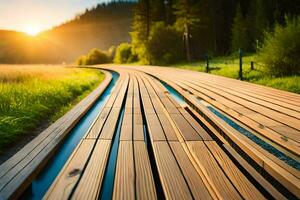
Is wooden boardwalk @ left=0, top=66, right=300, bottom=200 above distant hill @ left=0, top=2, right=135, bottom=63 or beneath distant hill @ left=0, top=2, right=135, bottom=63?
beneath

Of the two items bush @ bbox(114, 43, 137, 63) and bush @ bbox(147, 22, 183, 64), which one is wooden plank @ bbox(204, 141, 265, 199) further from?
bush @ bbox(114, 43, 137, 63)

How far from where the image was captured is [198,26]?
35906 millimetres

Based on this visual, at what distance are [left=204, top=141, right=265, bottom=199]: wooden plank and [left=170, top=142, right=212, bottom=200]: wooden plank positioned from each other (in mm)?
296

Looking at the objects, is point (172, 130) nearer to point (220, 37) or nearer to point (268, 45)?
point (268, 45)

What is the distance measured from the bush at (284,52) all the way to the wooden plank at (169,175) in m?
8.87

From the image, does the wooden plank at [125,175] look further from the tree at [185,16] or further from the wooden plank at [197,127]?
the tree at [185,16]

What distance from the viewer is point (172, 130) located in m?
4.38

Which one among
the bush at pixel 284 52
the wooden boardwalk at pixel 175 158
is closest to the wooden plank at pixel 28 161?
the wooden boardwalk at pixel 175 158

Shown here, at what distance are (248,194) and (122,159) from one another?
142 centimetres

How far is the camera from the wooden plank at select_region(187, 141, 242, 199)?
2.39m

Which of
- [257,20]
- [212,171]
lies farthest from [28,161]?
[257,20]

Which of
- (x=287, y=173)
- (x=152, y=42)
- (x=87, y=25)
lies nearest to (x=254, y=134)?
(x=287, y=173)

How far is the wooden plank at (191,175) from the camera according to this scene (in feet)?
7.88

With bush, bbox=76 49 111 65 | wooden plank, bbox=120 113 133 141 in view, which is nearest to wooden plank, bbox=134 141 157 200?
wooden plank, bbox=120 113 133 141
